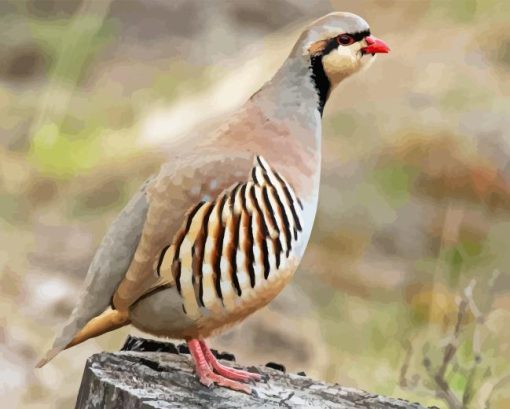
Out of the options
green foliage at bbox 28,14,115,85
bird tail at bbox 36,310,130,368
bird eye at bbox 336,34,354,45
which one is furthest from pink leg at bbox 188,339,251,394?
green foliage at bbox 28,14,115,85

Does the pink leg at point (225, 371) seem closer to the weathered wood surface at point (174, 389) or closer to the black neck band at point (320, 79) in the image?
the weathered wood surface at point (174, 389)

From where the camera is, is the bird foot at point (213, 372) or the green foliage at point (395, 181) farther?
the green foliage at point (395, 181)

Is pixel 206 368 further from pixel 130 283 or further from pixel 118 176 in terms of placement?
pixel 118 176

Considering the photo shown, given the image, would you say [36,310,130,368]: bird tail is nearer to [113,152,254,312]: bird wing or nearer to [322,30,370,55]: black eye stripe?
[113,152,254,312]: bird wing

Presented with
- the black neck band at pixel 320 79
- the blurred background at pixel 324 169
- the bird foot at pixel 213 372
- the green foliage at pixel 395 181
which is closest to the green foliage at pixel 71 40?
the blurred background at pixel 324 169

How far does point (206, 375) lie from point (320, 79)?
72 cm

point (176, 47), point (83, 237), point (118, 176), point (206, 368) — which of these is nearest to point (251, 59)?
point (176, 47)

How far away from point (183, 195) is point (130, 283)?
21 centimetres

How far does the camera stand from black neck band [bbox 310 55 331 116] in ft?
8.54

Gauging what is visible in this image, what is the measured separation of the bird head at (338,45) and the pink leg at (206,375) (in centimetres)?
68

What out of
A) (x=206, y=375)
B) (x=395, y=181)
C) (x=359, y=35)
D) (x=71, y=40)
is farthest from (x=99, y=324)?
(x=71, y=40)

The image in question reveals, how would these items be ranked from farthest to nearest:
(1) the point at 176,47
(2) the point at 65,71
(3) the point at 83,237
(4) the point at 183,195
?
(1) the point at 176,47, (2) the point at 65,71, (3) the point at 83,237, (4) the point at 183,195

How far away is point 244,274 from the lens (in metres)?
2.43

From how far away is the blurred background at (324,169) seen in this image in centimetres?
512
